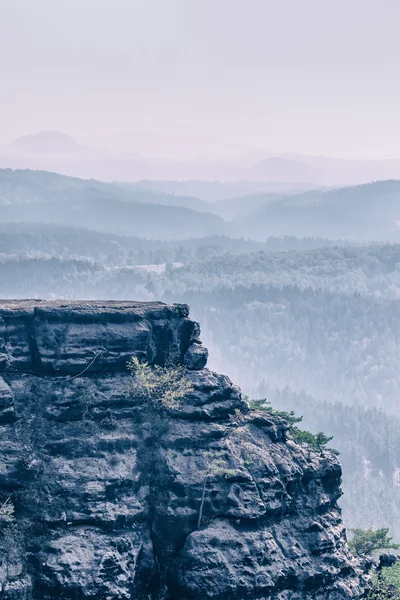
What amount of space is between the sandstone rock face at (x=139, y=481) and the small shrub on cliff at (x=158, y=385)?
900mm

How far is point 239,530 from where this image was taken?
107125 millimetres

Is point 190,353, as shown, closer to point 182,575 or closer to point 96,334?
point 96,334

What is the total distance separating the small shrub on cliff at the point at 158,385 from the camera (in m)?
111

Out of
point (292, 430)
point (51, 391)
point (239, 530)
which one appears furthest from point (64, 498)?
point (292, 430)

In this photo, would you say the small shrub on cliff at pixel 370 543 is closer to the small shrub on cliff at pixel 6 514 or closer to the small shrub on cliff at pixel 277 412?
the small shrub on cliff at pixel 277 412

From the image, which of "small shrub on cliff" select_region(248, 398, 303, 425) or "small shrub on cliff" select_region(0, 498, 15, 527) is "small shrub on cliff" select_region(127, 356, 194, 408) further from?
"small shrub on cliff" select_region(0, 498, 15, 527)

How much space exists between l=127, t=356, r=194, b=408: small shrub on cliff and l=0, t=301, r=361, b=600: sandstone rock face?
35.4 inches

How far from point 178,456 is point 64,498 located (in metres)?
13.6

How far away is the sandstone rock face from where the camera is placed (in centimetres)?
10191

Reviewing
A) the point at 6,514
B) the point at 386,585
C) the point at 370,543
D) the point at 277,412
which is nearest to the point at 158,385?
the point at 277,412

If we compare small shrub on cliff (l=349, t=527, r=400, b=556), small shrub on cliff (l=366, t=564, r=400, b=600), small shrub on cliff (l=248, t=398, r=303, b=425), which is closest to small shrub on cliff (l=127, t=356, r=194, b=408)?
small shrub on cliff (l=248, t=398, r=303, b=425)

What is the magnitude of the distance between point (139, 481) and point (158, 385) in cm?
1080

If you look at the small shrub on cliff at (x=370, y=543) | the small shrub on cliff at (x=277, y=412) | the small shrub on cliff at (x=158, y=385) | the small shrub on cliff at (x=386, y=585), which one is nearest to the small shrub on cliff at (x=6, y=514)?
the small shrub on cliff at (x=158, y=385)

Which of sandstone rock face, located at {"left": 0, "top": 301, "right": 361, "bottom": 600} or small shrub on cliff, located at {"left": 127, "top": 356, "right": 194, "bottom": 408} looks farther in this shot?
small shrub on cliff, located at {"left": 127, "top": 356, "right": 194, "bottom": 408}
